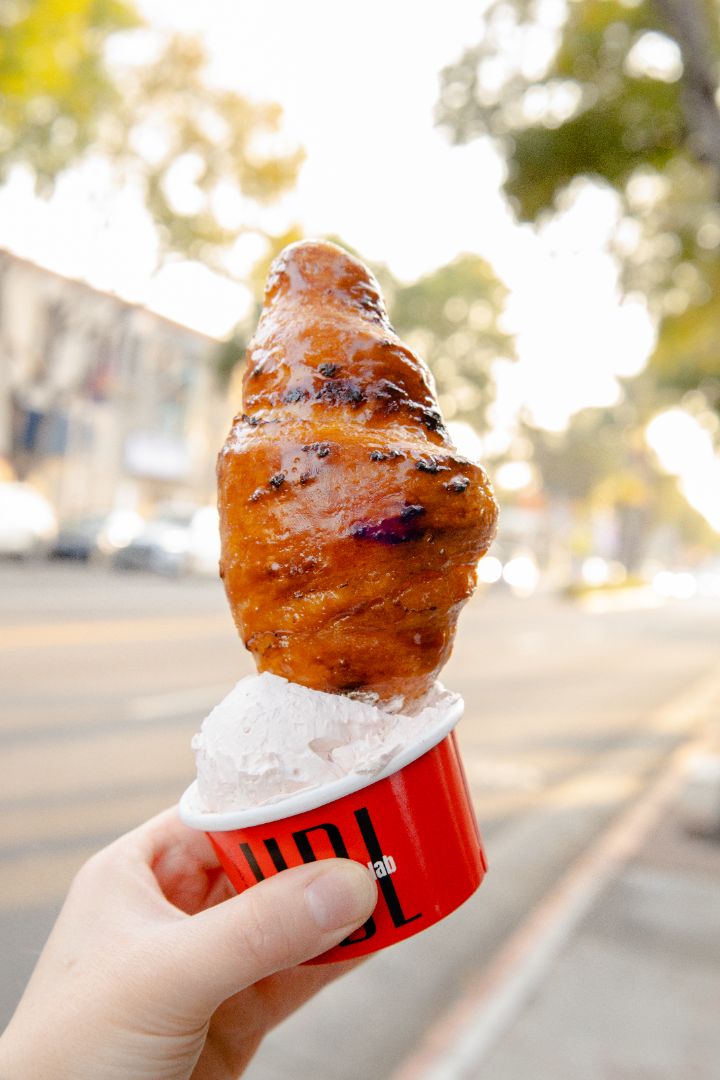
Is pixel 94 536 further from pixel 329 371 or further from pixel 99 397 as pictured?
pixel 329 371

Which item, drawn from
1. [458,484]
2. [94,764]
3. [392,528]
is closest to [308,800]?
[392,528]

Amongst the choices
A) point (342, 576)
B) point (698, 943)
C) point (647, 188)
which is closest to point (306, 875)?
point (342, 576)

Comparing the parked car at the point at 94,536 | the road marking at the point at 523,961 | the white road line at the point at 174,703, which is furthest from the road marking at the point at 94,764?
the parked car at the point at 94,536

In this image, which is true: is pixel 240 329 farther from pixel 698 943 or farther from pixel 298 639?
pixel 298 639

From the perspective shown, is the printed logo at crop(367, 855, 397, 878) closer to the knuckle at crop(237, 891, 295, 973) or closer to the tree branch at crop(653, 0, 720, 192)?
the knuckle at crop(237, 891, 295, 973)

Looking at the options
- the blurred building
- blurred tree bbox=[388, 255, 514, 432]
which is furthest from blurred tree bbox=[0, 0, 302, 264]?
blurred tree bbox=[388, 255, 514, 432]

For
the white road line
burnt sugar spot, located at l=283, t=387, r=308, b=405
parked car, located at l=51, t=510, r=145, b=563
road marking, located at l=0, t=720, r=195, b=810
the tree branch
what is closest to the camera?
burnt sugar spot, located at l=283, t=387, r=308, b=405
